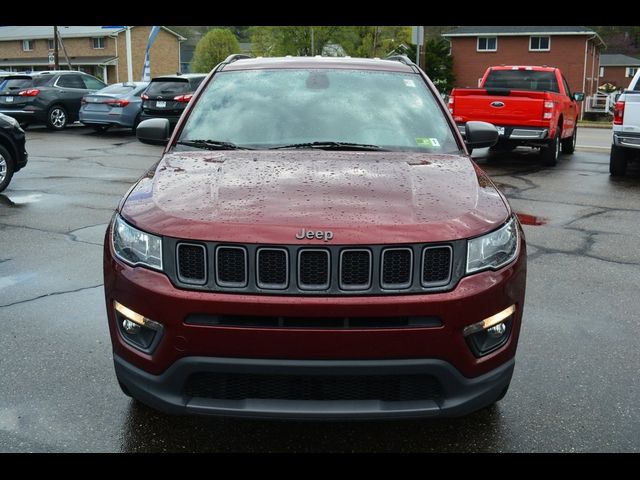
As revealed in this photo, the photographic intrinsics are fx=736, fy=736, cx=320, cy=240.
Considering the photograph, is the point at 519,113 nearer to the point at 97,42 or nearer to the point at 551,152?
the point at 551,152

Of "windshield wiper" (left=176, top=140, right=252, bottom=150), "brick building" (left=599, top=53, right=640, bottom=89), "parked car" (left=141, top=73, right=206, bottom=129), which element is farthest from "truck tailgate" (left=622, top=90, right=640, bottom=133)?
"brick building" (left=599, top=53, right=640, bottom=89)

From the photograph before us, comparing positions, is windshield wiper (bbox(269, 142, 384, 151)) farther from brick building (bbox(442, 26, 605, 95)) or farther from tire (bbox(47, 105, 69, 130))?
brick building (bbox(442, 26, 605, 95))

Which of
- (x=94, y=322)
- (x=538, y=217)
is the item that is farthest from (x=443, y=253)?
(x=538, y=217)

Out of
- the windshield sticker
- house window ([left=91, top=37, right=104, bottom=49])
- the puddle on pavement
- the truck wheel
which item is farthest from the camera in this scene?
house window ([left=91, top=37, right=104, bottom=49])

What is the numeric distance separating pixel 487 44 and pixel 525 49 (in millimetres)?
2797

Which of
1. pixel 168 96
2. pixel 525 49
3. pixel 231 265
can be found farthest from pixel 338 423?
pixel 525 49

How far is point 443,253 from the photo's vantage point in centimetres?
287

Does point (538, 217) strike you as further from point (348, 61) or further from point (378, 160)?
point (378, 160)

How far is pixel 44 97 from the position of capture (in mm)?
20797

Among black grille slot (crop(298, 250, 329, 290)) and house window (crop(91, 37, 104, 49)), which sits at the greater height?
house window (crop(91, 37, 104, 49))

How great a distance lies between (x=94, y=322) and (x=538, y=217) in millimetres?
5726

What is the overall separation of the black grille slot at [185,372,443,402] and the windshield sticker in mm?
1699

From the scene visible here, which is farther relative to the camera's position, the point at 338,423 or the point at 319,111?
the point at 319,111

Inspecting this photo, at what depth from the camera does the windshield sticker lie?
13.6ft
